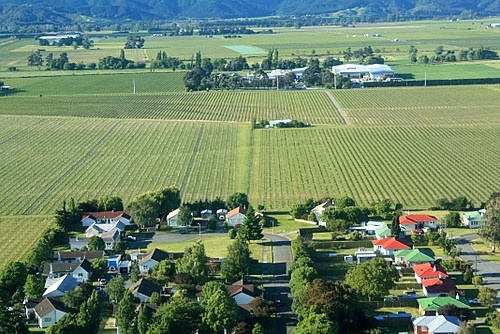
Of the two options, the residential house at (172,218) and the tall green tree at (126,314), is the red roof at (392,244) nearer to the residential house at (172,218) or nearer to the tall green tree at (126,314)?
the residential house at (172,218)

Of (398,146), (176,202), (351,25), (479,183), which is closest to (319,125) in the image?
(398,146)

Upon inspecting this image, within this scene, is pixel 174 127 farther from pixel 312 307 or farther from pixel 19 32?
pixel 19 32

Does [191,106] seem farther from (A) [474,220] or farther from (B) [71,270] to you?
(B) [71,270]

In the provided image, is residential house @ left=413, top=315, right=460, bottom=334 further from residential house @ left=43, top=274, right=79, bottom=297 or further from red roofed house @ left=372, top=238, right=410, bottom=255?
residential house @ left=43, top=274, right=79, bottom=297

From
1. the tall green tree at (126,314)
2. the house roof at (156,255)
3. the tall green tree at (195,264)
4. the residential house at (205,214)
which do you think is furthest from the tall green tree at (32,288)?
the residential house at (205,214)

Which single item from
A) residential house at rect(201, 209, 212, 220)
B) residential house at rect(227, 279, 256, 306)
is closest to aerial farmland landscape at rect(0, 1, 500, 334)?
residential house at rect(227, 279, 256, 306)
